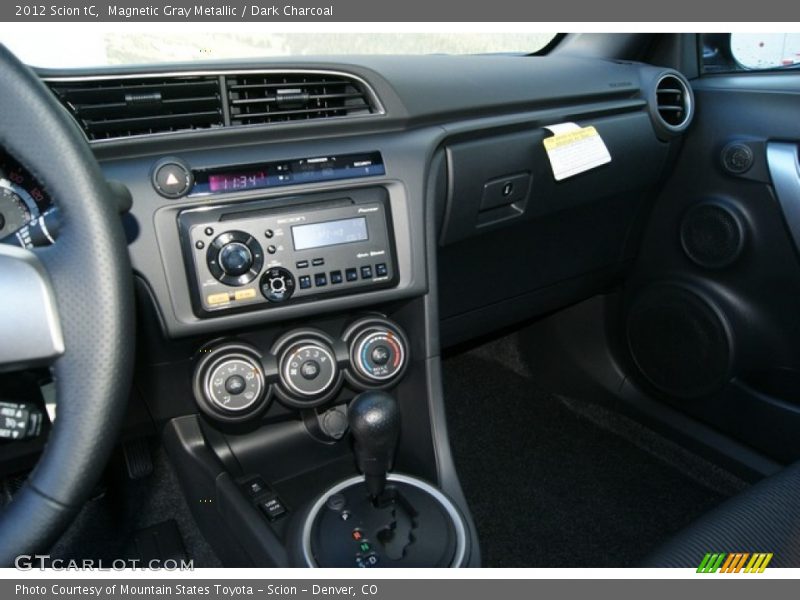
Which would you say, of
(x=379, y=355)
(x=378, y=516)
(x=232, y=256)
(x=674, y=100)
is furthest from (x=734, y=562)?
(x=674, y=100)

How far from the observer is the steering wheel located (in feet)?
2.26

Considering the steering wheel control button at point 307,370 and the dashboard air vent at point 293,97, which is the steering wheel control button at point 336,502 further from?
the dashboard air vent at point 293,97

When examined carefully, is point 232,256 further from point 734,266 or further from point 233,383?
point 734,266

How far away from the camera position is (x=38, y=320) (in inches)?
27.7

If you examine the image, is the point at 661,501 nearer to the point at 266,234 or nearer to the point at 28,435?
the point at 266,234

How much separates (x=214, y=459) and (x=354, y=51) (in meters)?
0.84

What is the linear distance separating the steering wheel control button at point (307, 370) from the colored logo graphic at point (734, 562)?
651mm

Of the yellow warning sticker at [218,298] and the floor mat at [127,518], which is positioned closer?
the yellow warning sticker at [218,298]

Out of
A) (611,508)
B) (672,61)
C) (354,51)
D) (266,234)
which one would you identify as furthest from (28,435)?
(672,61)

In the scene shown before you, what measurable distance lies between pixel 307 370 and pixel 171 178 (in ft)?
1.29

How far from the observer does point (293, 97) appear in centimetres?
120

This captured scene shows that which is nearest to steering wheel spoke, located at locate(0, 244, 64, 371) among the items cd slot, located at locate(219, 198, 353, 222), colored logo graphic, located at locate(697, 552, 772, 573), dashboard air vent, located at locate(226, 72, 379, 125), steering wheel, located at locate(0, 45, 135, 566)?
steering wheel, located at locate(0, 45, 135, 566)

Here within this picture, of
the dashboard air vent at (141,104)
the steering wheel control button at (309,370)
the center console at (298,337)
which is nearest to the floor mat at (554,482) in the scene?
the center console at (298,337)

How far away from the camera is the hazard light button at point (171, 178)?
105 cm
